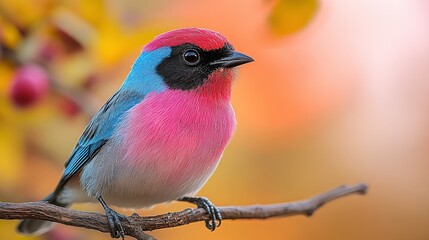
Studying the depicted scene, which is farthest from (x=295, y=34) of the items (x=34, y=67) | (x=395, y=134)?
(x=395, y=134)

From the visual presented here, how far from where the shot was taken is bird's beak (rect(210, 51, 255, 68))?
341cm

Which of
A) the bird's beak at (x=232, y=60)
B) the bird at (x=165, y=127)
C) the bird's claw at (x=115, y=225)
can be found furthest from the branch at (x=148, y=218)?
the bird's beak at (x=232, y=60)

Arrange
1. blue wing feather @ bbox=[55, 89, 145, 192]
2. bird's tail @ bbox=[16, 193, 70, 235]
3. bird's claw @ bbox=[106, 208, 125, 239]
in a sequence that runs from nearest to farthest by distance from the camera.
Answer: bird's claw @ bbox=[106, 208, 125, 239] → blue wing feather @ bbox=[55, 89, 145, 192] → bird's tail @ bbox=[16, 193, 70, 235]

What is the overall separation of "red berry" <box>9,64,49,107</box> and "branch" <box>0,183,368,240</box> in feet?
2.92

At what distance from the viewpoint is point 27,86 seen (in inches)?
139

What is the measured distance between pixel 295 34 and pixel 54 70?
1563mm

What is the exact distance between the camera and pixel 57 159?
4.48 meters

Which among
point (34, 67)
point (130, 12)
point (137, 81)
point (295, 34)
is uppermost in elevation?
point (130, 12)

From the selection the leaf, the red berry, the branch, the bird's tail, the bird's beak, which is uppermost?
the red berry

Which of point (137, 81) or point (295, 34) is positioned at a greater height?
point (137, 81)

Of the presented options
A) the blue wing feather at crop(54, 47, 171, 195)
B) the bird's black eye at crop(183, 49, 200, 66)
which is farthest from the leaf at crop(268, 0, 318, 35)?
the blue wing feather at crop(54, 47, 171, 195)

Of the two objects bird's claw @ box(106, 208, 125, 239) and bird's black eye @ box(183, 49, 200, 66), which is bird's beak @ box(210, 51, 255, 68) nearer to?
bird's black eye @ box(183, 49, 200, 66)

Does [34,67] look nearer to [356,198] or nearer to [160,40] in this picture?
[160,40]

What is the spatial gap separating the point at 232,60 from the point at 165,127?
18.0 inches
